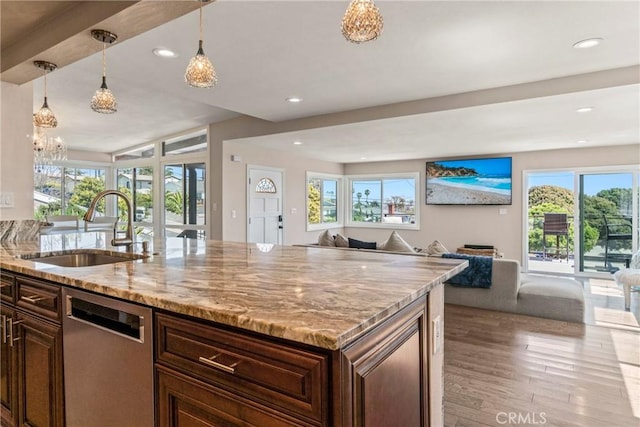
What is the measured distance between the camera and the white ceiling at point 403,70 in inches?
88.0

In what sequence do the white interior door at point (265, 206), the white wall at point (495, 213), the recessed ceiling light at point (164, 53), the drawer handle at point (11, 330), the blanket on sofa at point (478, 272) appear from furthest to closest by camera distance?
1. the white interior door at point (265, 206)
2. the white wall at point (495, 213)
3. the blanket on sofa at point (478, 272)
4. the recessed ceiling light at point (164, 53)
5. the drawer handle at point (11, 330)

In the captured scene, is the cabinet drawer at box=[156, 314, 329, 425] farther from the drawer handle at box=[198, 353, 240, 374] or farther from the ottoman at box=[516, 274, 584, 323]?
the ottoman at box=[516, 274, 584, 323]

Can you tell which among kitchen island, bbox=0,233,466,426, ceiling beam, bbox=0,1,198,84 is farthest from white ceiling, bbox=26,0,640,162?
kitchen island, bbox=0,233,466,426

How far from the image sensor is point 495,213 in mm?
7098

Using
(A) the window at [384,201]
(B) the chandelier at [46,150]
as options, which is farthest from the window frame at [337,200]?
(B) the chandelier at [46,150]

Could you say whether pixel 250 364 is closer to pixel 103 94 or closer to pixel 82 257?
pixel 82 257

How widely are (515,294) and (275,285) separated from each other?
3.70 meters

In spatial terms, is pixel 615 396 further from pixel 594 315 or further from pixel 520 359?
pixel 594 315

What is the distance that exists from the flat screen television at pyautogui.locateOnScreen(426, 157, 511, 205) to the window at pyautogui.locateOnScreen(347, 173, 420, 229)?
1.57ft

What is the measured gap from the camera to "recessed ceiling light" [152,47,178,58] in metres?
2.68

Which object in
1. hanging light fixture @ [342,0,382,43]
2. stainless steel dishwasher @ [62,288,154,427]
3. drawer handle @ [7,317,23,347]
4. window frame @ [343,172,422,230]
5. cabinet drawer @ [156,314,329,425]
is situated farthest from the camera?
window frame @ [343,172,422,230]

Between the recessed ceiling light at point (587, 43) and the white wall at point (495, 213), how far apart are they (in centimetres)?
457

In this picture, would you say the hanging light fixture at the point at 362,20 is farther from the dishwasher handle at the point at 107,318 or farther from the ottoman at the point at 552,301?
the ottoman at the point at 552,301

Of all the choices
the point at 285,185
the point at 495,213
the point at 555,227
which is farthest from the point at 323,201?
the point at 555,227
